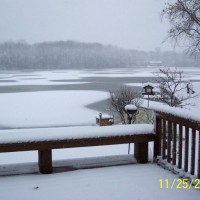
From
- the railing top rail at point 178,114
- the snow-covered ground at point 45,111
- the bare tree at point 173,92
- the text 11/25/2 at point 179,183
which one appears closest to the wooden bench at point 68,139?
the railing top rail at point 178,114

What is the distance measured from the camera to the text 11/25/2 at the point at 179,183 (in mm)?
4160

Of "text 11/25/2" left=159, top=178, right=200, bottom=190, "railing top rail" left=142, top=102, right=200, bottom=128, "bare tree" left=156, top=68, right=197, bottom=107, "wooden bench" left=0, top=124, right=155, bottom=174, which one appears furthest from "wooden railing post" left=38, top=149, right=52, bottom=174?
"bare tree" left=156, top=68, right=197, bottom=107

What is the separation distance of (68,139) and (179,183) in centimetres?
173

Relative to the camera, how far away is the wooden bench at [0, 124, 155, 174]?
15.0ft

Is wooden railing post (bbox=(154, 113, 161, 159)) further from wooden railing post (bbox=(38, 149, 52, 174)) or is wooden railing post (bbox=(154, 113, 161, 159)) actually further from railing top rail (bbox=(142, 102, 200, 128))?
wooden railing post (bbox=(38, 149, 52, 174))

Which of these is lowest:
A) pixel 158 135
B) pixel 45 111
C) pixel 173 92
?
pixel 45 111

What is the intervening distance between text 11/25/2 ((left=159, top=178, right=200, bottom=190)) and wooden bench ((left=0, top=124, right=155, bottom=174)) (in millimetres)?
893

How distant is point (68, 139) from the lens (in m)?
4.77

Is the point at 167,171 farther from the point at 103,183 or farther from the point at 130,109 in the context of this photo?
the point at 130,109

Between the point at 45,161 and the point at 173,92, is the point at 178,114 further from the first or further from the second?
the point at 173,92

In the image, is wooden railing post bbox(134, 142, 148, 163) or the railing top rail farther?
wooden railing post bbox(134, 142, 148, 163)

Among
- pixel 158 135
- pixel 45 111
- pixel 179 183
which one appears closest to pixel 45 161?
pixel 158 135

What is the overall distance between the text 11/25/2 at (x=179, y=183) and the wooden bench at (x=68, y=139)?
0.89 metres

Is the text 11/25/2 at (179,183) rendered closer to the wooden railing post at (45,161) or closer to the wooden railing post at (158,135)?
the wooden railing post at (158,135)
